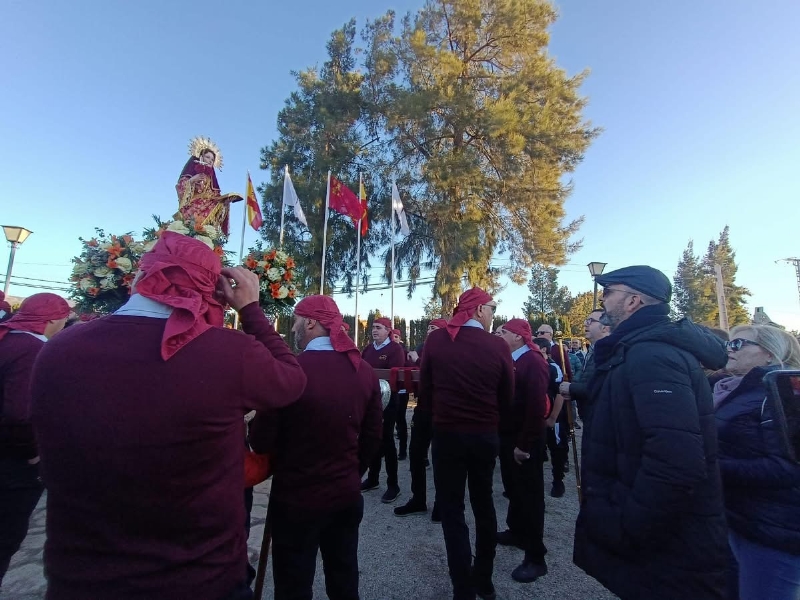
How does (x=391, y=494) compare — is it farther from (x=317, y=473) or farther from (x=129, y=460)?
(x=129, y=460)

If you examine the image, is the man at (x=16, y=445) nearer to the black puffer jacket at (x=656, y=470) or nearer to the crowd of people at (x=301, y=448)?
the crowd of people at (x=301, y=448)

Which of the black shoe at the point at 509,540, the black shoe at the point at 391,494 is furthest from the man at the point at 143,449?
the black shoe at the point at 391,494

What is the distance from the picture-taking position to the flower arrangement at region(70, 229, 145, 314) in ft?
10.5

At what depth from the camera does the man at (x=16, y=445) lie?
281cm

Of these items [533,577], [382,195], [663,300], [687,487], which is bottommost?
[533,577]

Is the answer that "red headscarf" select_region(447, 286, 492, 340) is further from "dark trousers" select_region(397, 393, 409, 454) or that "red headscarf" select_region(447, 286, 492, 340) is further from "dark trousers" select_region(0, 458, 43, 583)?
"dark trousers" select_region(397, 393, 409, 454)

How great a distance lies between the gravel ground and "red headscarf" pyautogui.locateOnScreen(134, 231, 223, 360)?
2919mm

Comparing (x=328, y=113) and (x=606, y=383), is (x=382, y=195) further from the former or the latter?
(x=606, y=383)

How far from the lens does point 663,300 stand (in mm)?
2102

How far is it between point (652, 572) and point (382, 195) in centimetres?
1991

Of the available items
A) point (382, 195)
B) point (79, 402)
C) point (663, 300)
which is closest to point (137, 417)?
point (79, 402)

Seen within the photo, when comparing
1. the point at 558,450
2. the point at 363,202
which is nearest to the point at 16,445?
the point at 558,450

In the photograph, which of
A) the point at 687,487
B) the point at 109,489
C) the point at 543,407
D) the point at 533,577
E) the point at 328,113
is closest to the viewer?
the point at 109,489

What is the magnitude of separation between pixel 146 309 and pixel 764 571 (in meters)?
3.09
